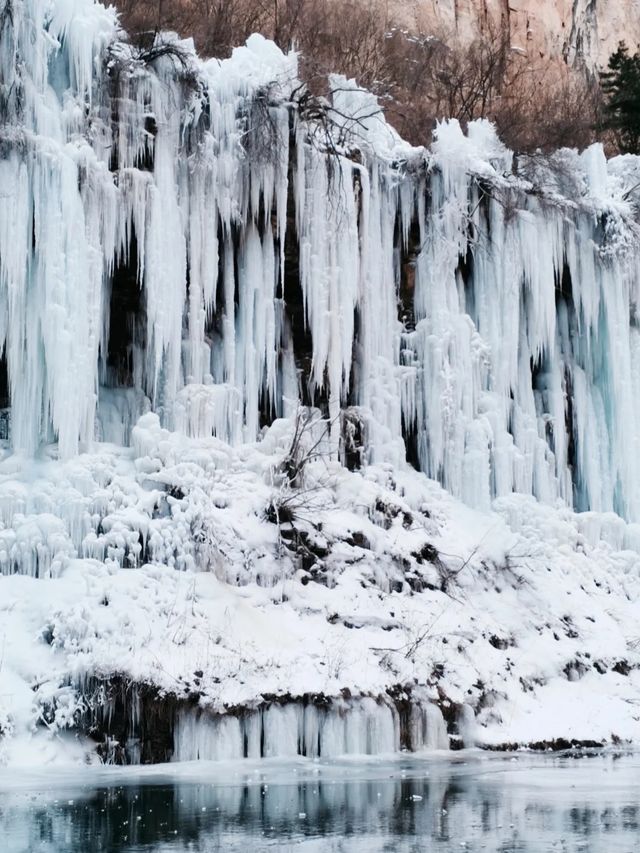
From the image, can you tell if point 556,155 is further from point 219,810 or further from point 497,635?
point 219,810

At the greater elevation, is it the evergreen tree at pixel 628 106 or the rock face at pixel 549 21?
the rock face at pixel 549 21

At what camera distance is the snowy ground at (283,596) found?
37.3 feet

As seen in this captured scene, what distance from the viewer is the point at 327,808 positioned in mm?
7398

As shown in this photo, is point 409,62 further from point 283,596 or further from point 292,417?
point 283,596

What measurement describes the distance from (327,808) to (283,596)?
6.07 m

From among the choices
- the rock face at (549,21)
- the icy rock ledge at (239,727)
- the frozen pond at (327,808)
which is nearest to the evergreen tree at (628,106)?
the rock face at (549,21)

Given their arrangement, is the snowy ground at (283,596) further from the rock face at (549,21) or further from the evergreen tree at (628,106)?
the rock face at (549,21)

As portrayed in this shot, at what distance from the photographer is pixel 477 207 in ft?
58.1

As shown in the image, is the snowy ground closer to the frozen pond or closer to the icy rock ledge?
the icy rock ledge

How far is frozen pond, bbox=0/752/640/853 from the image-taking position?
19.5ft

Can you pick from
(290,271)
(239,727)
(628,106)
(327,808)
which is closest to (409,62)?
(628,106)

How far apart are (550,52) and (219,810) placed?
31.7m

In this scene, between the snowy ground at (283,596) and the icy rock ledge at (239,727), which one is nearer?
the icy rock ledge at (239,727)

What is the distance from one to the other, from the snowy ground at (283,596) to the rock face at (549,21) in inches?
817
